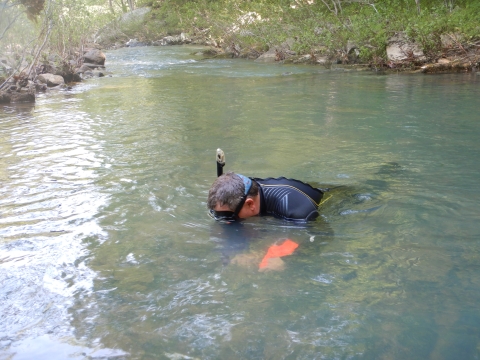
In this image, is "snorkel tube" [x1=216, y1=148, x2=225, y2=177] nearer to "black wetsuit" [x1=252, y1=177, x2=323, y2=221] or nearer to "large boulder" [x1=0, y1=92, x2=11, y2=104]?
"black wetsuit" [x1=252, y1=177, x2=323, y2=221]

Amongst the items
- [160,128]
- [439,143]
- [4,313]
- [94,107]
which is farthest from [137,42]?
[4,313]

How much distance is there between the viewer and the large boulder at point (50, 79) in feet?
52.4

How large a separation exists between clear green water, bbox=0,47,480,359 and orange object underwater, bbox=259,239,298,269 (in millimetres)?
87

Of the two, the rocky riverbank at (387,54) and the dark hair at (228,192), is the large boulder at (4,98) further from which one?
the dark hair at (228,192)

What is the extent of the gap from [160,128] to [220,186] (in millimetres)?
5089

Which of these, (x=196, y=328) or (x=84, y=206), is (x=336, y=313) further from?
(x=84, y=206)

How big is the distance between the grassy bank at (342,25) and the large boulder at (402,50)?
0.17 meters

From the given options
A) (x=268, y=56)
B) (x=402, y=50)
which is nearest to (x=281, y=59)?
(x=268, y=56)

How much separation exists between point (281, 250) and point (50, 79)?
48.0 ft

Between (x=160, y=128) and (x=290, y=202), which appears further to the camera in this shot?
(x=160, y=128)

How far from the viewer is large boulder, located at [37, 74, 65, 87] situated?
15961 mm

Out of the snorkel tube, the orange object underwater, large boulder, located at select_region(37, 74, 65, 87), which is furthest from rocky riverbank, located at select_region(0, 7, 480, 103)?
the orange object underwater

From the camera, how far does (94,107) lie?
11312 millimetres

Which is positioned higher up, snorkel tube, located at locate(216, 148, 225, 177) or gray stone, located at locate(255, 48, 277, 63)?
gray stone, located at locate(255, 48, 277, 63)
